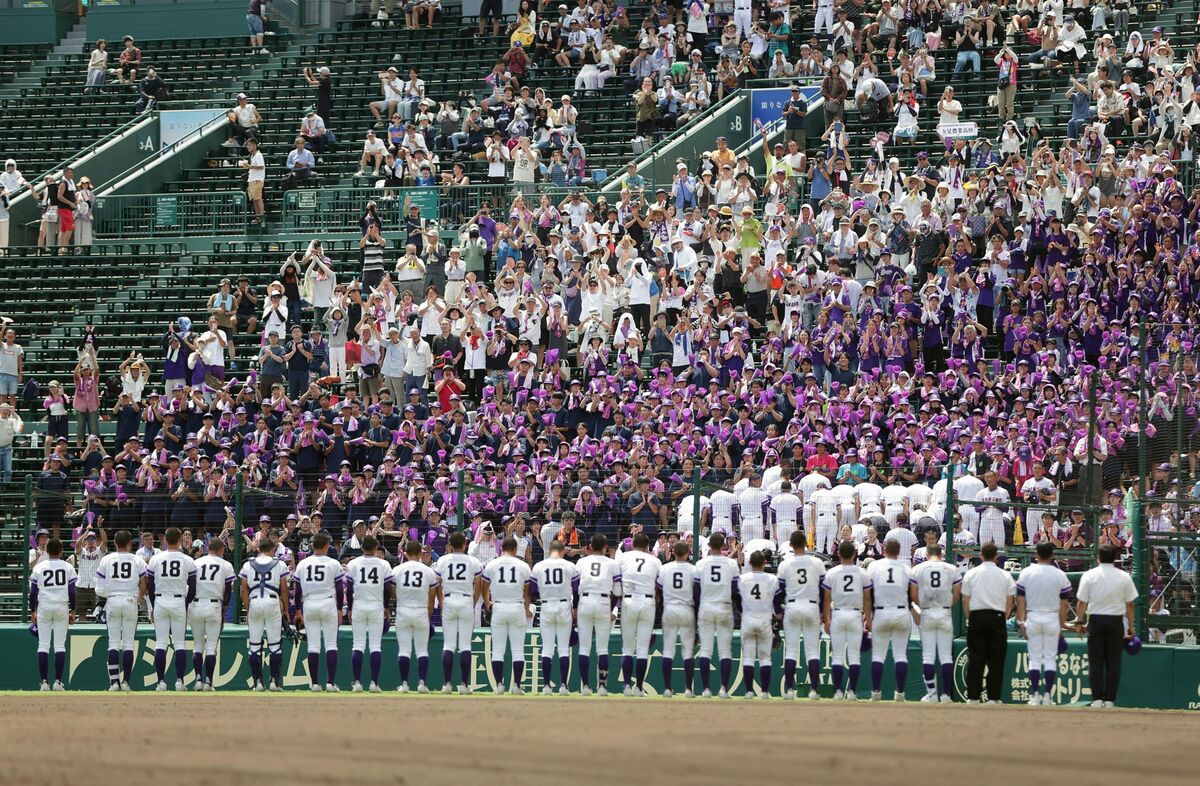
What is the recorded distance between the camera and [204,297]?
38.6 m

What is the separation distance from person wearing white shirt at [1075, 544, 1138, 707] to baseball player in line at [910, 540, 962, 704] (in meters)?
1.52

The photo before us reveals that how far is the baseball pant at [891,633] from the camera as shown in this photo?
74.6ft

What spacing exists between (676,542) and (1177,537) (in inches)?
236

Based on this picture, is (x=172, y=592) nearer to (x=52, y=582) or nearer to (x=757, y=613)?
(x=52, y=582)

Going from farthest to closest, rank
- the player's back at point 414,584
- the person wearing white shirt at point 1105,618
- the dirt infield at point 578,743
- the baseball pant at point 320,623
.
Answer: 1. the baseball pant at point 320,623
2. the player's back at point 414,584
3. the person wearing white shirt at point 1105,618
4. the dirt infield at point 578,743

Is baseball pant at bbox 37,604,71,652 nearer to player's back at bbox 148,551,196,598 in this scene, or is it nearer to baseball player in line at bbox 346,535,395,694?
player's back at bbox 148,551,196,598

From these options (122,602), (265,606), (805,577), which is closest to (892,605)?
(805,577)

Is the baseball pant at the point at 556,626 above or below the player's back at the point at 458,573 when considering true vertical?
below

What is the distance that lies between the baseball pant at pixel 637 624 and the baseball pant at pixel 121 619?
20.2 feet

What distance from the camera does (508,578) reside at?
77.7ft

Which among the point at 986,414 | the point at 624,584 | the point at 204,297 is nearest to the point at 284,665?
the point at 624,584

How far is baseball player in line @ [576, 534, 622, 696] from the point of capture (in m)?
23.6

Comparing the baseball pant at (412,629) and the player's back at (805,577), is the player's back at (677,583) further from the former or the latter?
the baseball pant at (412,629)

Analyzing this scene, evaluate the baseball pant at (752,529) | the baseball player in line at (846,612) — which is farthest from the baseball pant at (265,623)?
the baseball player in line at (846,612)
